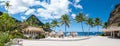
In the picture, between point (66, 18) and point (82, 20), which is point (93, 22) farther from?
point (66, 18)

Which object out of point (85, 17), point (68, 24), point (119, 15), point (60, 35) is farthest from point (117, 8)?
point (60, 35)

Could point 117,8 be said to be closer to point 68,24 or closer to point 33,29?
point 68,24

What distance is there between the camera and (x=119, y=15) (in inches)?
3113

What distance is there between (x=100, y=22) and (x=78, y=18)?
18079 mm

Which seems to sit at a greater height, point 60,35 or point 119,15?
point 119,15

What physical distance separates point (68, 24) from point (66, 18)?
2936mm

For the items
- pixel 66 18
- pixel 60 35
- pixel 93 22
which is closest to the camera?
pixel 60 35

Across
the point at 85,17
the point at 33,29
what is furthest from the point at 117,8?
the point at 33,29

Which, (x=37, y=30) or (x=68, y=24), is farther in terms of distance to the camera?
(x=68, y=24)

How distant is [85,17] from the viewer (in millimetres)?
87875

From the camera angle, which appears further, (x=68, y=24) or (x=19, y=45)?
(x=68, y=24)

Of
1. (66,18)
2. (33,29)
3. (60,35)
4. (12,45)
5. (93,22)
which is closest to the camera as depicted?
(12,45)

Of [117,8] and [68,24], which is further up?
[117,8]

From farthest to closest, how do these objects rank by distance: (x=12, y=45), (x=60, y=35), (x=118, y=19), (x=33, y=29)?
(x=118, y=19)
(x=60, y=35)
(x=33, y=29)
(x=12, y=45)
